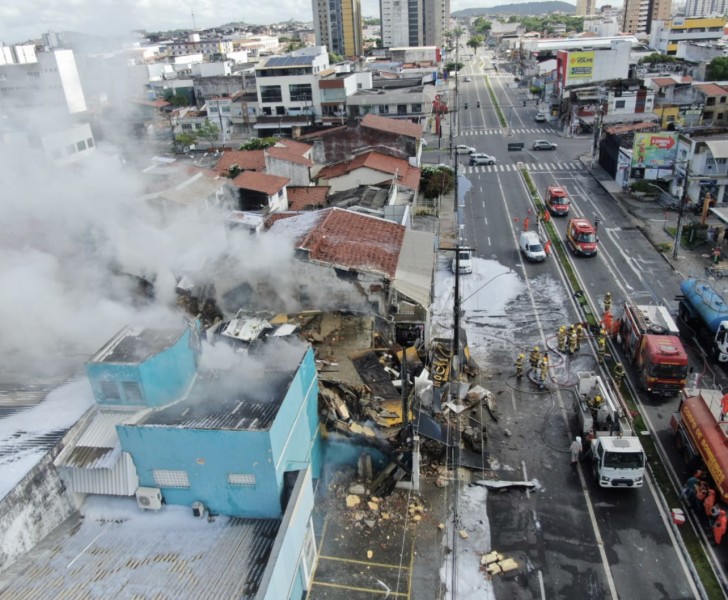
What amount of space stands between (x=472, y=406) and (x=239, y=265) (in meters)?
8.81

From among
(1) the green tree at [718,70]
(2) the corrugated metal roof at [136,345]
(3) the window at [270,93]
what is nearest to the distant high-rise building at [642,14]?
(1) the green tree at [718,70]

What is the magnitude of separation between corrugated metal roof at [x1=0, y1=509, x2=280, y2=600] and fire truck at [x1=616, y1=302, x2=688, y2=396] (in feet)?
39.3

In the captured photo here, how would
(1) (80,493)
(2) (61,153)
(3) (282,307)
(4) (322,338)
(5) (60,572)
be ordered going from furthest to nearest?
(2) (61,153), (3) (282,307), (4) (322,338), (1) (80,493), (5) (60,572)

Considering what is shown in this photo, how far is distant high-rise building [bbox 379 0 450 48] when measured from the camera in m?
126

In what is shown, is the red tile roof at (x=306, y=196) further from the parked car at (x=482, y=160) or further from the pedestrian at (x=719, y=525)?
A: the pedestrian at (x=719, y=525)

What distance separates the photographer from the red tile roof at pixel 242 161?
34.6m

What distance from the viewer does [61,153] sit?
28281mm

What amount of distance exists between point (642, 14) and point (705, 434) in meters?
165

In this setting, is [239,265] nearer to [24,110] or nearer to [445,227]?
[24,110]

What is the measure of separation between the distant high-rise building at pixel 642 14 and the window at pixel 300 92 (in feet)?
396

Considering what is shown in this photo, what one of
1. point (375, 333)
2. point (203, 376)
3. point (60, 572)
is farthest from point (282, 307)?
point (60, 572)

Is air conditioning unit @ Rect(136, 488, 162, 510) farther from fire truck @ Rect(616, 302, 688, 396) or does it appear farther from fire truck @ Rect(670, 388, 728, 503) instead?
fire truck @ Rect(616, 302, 688, 396)

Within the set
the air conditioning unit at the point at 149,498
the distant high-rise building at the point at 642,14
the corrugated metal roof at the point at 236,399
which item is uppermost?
the distant high-rise building at the point at 642,14

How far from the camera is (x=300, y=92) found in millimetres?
55094
